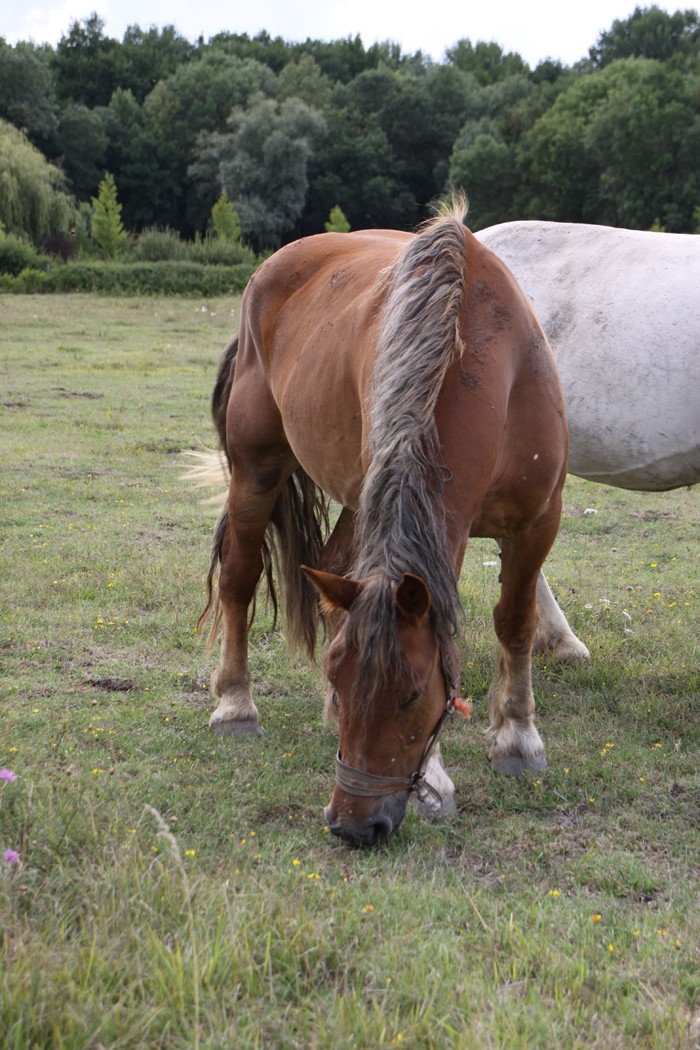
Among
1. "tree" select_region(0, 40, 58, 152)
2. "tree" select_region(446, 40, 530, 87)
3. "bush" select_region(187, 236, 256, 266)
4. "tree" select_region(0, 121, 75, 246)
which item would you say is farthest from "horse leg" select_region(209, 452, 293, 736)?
"tree" select_region(446, 40, 530, 87)

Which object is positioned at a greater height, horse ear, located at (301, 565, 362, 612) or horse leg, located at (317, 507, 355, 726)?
horse ear, located at (301, 565, 362, 612)

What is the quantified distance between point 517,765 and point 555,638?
3.93 feet

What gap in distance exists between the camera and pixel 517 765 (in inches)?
146

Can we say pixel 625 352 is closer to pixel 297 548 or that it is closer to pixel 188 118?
pixel 297 548

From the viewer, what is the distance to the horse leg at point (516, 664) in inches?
141

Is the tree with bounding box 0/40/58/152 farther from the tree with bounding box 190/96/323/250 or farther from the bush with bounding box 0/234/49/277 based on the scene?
the bush with bounding box 0/234/49/277

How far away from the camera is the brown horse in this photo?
252cm

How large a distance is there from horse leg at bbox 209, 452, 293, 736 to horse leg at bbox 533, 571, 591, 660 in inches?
55.4

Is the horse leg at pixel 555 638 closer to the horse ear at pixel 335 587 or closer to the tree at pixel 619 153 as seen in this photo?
the horse ear at pixel 335 587

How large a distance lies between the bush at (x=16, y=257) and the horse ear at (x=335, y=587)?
28.6m

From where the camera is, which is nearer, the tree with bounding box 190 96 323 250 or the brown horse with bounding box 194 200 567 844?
the brown horse with bounding box 194 200 567 844

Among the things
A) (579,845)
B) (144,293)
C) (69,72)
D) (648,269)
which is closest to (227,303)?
(144,293)

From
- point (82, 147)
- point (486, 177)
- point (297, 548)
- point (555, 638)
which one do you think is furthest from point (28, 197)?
point (82, 147)

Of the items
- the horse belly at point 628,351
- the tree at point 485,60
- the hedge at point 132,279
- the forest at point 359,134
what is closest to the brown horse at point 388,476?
the horse belly at point 628,351
